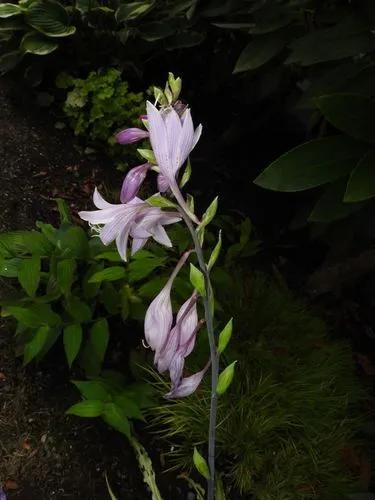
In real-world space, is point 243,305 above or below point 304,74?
below

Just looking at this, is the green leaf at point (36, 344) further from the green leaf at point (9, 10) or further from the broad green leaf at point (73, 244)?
the green leaf at point (9, 10)

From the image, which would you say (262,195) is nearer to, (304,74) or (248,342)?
(304,74)

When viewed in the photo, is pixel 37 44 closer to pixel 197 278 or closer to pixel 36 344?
pixel 36 344

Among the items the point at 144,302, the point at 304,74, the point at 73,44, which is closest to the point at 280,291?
the point at 144,302

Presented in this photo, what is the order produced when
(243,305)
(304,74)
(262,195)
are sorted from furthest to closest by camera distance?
1. (262,195)
2. (304,74)
3. (243,305)

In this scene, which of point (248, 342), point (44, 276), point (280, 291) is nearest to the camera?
point (44, 276)

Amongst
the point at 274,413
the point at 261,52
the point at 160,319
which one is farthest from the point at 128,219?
the point at 261,52

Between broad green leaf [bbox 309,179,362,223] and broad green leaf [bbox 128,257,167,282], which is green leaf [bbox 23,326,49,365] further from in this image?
broad green leaf [bbox 309,179,362,223]
